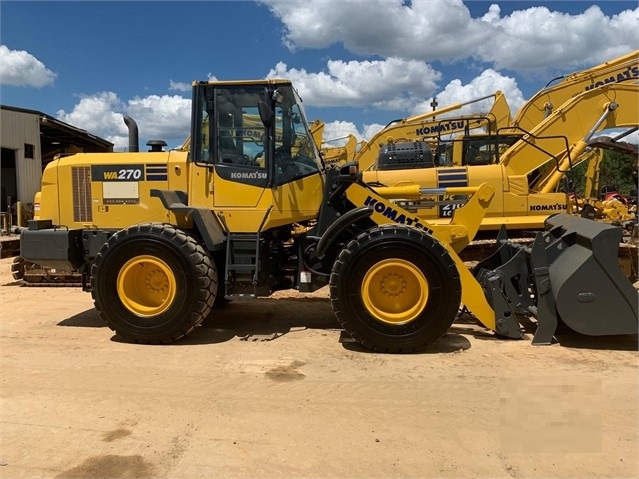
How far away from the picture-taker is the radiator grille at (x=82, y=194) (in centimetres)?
611

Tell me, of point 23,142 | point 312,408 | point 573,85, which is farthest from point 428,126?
point 23,142

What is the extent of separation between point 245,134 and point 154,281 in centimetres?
185

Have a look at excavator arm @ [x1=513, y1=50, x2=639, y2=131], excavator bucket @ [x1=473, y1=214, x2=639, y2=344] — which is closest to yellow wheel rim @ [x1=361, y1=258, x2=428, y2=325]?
excavator bucket @ [x1=473, y1=214, x2=639, y2=344]

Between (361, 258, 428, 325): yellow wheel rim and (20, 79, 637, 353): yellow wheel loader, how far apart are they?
0.01 m

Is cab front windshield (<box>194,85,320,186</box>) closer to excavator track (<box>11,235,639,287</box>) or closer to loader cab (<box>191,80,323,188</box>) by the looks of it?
loader cab (<box>191,80,323,188</box>)

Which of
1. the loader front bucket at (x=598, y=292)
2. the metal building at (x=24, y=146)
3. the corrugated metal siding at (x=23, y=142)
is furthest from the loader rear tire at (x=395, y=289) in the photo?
the corrugated metal siding at (x=23, y=142)

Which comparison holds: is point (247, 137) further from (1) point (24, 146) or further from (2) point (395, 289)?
(1) point (24, 146)

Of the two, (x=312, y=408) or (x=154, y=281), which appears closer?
(x=312, y=408)

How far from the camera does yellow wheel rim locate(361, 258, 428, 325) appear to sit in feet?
16.6

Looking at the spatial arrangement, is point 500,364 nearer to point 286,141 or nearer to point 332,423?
point 332,423

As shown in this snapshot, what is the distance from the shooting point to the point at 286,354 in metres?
5.11

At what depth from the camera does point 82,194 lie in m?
6.12

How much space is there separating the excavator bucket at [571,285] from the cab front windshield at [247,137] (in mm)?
2518

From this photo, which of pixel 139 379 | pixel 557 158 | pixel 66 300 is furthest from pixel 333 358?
pixel 557 158
